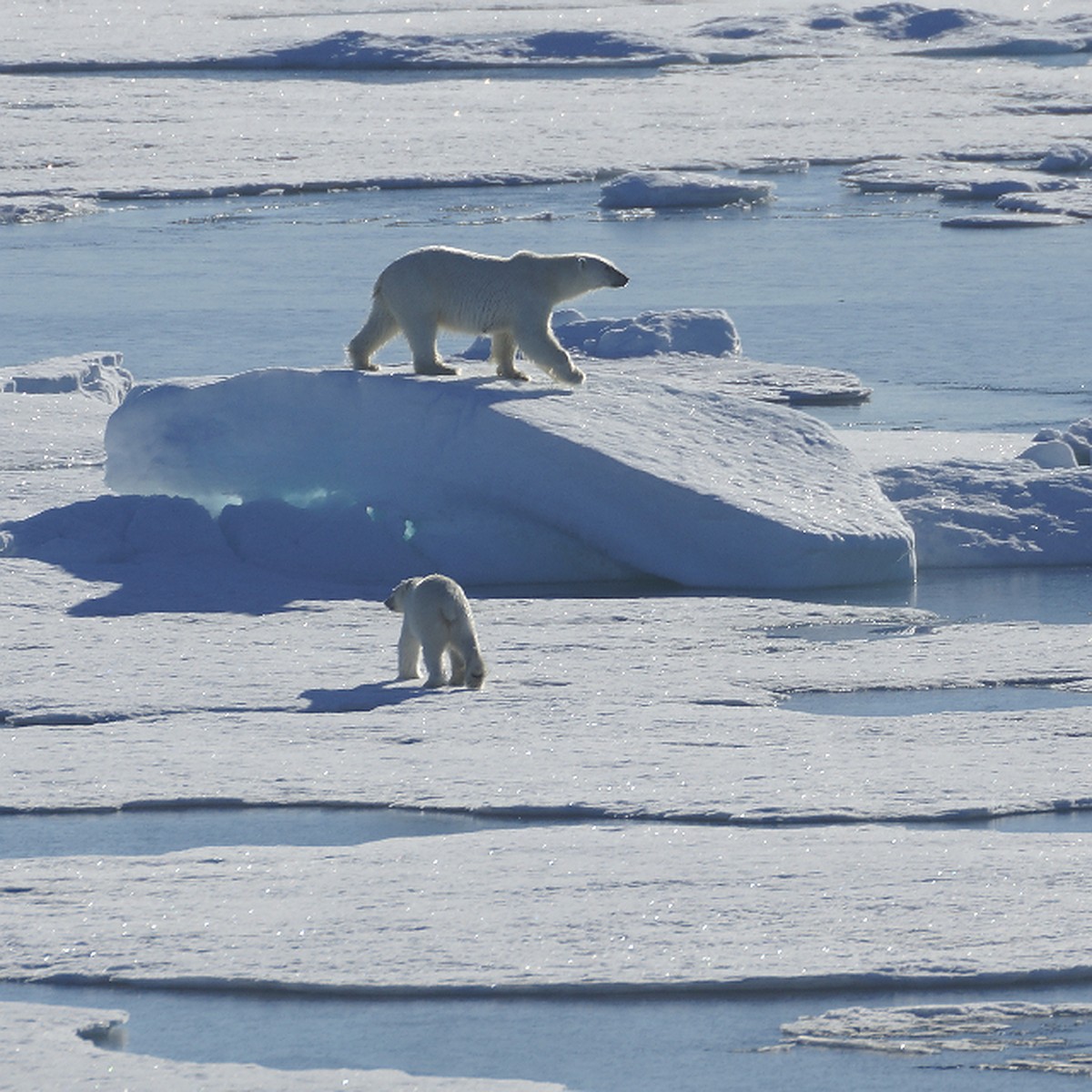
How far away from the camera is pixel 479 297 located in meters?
7.46

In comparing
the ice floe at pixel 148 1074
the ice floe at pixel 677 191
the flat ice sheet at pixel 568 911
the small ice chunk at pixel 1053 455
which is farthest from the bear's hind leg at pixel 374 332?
the ice floe at pixel 677 191

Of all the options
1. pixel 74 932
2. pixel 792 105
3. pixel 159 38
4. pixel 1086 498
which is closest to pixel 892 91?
pixel 792 105

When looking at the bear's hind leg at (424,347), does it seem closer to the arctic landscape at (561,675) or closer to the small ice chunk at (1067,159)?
the arctic landscape at (561,675)

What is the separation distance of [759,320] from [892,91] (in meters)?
12.4

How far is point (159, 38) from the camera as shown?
30.2 meters

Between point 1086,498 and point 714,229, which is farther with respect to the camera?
point 714,229

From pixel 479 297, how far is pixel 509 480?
702 mm

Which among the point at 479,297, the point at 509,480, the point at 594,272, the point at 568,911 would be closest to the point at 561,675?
the point at 509,480

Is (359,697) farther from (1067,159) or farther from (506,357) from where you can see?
(1067,159)

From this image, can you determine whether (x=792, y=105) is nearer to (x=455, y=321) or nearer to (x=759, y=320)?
(x=759, y=320)

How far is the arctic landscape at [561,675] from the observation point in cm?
370

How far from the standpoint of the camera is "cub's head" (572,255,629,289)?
759cm

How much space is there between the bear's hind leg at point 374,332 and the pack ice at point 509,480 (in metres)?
0.16

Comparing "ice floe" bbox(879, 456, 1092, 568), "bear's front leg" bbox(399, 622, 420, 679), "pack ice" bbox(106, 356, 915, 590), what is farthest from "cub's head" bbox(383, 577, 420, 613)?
"ice floe" bbox(879, 456, 1092, 568)
